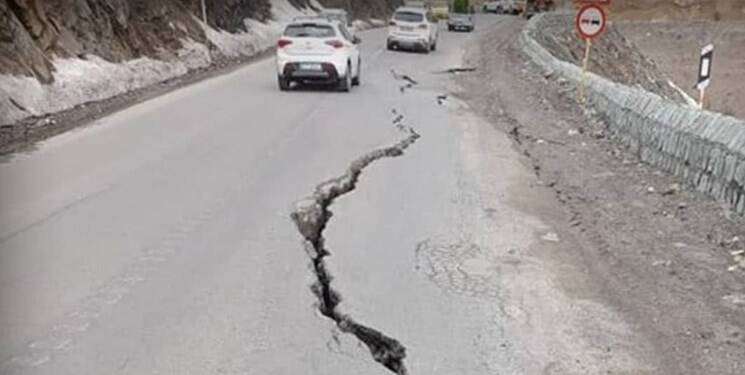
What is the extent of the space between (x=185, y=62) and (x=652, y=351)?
21612mm

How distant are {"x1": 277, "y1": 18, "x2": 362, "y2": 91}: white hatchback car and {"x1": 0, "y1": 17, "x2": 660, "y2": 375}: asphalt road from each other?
6.73m

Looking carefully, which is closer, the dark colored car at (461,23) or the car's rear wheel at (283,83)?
the car's rear wheel at (283,83)

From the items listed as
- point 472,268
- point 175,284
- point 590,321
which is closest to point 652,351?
point 590,321

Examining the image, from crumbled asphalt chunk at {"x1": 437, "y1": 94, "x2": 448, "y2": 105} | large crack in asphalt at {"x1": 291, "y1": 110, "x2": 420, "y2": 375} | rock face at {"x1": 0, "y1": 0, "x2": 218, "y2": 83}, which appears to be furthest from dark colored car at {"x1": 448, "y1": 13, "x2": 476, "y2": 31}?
large crack in asphalt at {"x1": 291, "y1": 110, "x2": 420, "y2": 375}

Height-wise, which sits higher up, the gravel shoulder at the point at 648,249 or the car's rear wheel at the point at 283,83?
the gravel shoulder at the point at 648,249

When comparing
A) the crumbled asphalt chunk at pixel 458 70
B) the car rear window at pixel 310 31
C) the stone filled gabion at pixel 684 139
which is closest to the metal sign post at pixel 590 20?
the stone filled gabion at pixel 684 139

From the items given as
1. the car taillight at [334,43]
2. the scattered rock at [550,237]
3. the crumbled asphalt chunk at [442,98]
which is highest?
the scattered rock at [550,237]

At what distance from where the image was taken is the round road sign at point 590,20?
57.3 feet

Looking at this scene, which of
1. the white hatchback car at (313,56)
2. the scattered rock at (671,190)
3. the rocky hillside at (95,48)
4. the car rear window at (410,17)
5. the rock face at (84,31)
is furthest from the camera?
the car rear window at (410,17)

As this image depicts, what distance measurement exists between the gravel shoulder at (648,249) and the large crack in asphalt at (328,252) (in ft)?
3.30

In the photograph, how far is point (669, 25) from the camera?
73.2 m

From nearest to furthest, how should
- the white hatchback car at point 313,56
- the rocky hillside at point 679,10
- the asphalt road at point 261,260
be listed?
the asphalt road at point 261,260
the white hatchback car at point 313,56
the rocky hillside at point 679,10

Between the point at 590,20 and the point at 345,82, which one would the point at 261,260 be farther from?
the point at 345,82

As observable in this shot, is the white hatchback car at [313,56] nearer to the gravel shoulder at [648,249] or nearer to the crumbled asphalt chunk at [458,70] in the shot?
the gravel shoulder at [648,249]
